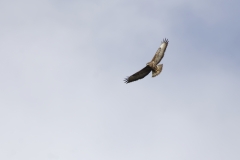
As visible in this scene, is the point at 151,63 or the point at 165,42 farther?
the point at 165,42

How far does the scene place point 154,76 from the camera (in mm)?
34812

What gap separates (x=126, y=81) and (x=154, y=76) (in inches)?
145

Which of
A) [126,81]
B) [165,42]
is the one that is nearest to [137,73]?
[126,81]

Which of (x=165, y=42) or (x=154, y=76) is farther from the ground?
(x=165, y=42)

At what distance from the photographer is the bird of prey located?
114 feet

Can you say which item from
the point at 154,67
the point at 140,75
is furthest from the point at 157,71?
the point at 140,75

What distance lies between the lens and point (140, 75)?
119ft

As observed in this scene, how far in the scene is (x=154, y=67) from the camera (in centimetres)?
3488

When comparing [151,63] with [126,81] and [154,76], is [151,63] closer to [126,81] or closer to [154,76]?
[154,76]

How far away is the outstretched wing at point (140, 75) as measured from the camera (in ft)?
116

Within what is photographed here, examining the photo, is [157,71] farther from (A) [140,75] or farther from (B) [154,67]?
(A) [140,75]

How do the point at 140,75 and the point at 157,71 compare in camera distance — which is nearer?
the point at 157,71

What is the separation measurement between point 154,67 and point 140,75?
217cm

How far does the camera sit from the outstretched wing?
35.2m
